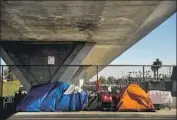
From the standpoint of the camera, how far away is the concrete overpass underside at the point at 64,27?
16.5 m

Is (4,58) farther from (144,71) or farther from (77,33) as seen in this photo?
(144,71)

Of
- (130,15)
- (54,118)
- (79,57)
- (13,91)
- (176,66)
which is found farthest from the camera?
(79,57)

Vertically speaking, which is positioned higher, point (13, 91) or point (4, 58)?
point (4, 58)

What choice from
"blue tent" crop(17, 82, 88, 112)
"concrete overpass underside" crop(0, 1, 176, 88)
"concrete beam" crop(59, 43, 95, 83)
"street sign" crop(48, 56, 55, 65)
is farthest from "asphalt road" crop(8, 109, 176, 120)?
"street sign" crop(48, 56, 55, 65)

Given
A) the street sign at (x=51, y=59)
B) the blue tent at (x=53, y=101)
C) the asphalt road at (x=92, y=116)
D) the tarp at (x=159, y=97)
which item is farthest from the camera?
the street sign at (x=51, y=59)

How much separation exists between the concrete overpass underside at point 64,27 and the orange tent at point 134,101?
3.68m

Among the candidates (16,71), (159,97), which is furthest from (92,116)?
(16,71)

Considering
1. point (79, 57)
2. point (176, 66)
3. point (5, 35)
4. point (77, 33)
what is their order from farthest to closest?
point (79, 57), point (5, 35), point (77, 33), point (176, 66)

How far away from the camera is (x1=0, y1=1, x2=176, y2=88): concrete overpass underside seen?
16.5 metres

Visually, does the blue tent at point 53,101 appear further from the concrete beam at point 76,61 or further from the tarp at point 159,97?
the concrete beam at point 76,61

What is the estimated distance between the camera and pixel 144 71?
66.1 feet

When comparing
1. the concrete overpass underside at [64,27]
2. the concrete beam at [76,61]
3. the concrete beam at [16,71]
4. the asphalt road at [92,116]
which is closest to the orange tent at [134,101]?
the asphalt road at [92,116]

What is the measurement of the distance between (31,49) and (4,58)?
2.21 m

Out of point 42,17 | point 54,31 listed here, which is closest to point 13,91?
point 54,31
